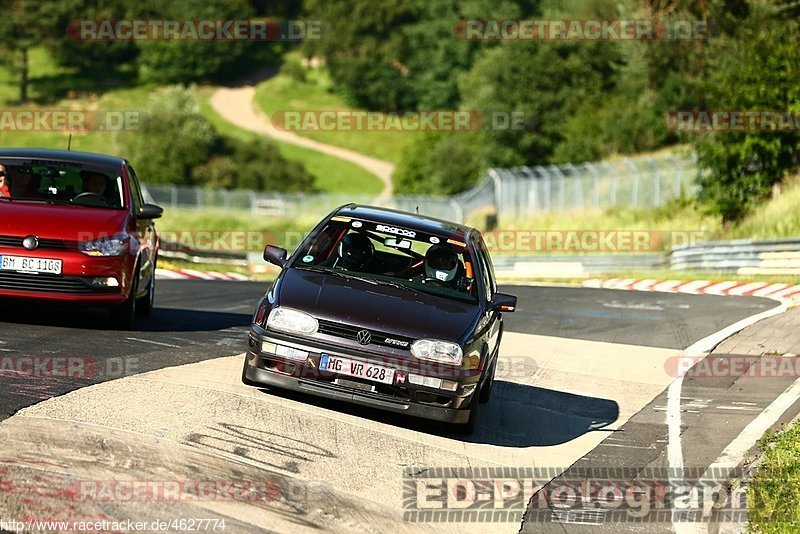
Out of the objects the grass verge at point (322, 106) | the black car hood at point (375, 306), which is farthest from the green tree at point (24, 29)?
the black car hood at point (375, 306)

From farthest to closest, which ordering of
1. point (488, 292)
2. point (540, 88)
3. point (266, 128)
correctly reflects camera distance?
point (266, 128)
point (540, 88)
point (488, 292)

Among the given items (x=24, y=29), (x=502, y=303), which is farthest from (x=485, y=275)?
(x=24, y=29)

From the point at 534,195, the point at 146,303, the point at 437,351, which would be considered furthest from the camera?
the point at 534,195

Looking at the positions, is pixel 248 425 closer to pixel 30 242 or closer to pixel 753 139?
pixel 30 242

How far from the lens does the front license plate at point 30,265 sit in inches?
448

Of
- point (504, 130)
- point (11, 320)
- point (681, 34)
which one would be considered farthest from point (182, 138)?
point (11, 320)

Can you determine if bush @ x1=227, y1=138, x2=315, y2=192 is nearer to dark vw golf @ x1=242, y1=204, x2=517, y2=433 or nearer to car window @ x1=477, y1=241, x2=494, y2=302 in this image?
car window @ x1=477, y1=241, x2=494, y2=302

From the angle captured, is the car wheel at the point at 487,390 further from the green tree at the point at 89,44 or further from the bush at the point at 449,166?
the green tree at the point at 89,44

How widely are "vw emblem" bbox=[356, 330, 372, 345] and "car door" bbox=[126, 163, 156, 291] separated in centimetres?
417

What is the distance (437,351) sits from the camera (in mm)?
9094

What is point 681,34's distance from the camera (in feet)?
182

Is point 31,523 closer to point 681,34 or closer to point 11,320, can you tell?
point 11,320

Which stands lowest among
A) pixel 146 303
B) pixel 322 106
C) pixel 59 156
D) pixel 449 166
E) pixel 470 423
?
pixel 322 106

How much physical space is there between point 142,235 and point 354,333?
14.5 ft
